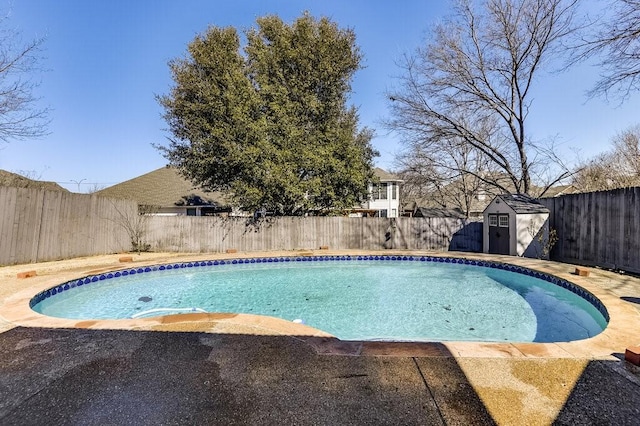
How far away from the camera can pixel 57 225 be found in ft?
30.9

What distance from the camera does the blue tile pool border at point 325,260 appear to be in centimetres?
581

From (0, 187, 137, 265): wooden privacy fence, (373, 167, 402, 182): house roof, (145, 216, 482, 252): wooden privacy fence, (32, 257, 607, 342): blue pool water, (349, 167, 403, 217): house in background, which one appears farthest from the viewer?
(349, 167, 403, 217): house in background

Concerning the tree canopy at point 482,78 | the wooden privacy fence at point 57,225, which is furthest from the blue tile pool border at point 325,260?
the tree canopy at point 482,78

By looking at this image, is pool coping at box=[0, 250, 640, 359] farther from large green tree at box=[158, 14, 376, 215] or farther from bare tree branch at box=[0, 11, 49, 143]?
large green tree at box=[158, 14, 376, 215]

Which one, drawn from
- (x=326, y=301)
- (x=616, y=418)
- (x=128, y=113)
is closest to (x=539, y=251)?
(x=326, y=301)

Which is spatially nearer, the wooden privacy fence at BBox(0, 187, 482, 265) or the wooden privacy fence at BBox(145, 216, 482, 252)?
the wooden privacy fence at BBox(0, 187, 482, 265)

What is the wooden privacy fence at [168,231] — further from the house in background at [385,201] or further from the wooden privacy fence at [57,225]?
the house in background at [385,201]

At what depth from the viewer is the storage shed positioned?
10420 mm

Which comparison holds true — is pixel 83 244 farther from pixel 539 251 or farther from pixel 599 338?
pixel 539 251

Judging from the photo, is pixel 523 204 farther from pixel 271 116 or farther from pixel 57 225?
pixel 57 225

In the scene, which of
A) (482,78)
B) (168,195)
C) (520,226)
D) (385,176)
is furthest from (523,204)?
(168,195)

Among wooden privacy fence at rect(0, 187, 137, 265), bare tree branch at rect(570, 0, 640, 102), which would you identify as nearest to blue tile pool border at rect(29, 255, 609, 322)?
wooden privacy fence at rect(0, 187, 137, 265)

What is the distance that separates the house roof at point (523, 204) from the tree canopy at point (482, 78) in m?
4.56

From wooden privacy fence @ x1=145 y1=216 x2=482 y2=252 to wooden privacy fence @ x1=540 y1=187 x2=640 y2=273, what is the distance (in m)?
3.43
